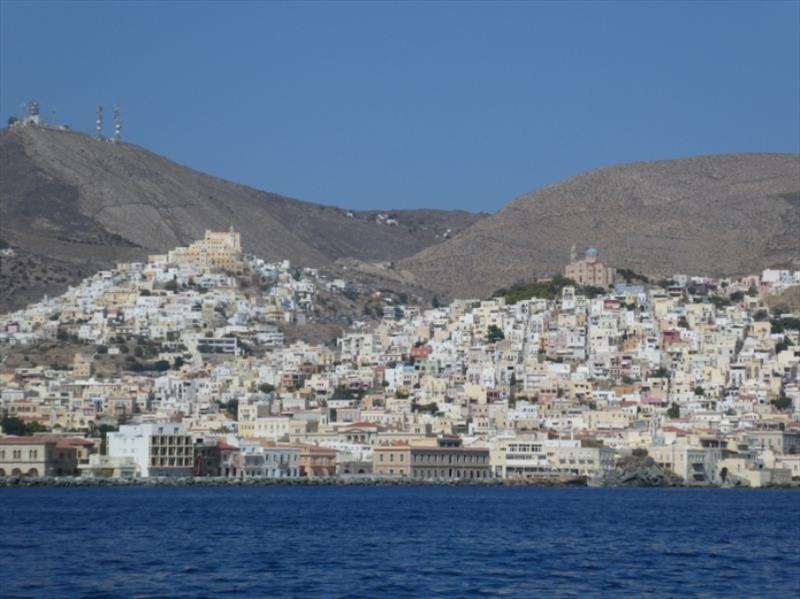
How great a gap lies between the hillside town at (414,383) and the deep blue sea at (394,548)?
26.3m

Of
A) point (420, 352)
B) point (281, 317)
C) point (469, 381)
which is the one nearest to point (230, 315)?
point (281, 317)

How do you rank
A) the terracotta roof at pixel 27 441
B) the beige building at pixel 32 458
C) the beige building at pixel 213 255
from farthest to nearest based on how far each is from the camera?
1. the beige building at pixel 213 255
2. the terracotta roof at pixel 27 441
3. the beige building at pixel 32 458

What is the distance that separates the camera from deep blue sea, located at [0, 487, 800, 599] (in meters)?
48.8

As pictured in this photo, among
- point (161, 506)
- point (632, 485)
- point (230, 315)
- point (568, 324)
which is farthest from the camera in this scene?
point (230, 315)

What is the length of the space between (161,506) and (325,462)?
130 feet

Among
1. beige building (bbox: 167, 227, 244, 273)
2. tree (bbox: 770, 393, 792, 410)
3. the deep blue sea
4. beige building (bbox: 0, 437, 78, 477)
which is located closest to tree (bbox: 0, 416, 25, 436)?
beige building (bbox: 0, 437, 78, 477)

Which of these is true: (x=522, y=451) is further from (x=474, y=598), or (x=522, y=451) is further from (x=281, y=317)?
(x=474, y=598)

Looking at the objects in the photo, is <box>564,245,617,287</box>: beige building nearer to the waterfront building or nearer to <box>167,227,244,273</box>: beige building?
<box>167,227,244,273</box>: beige building

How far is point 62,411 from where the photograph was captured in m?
137

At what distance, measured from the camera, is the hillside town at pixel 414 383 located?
120 metres

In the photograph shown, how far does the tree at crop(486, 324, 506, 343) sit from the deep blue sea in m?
60.8

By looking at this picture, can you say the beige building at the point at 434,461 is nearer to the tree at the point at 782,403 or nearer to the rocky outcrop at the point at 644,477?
the rocky outcrop at the point at 644,477

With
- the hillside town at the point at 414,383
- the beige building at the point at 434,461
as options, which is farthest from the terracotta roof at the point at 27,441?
the beige building at the point at 434,461

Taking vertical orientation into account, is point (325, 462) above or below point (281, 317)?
below
